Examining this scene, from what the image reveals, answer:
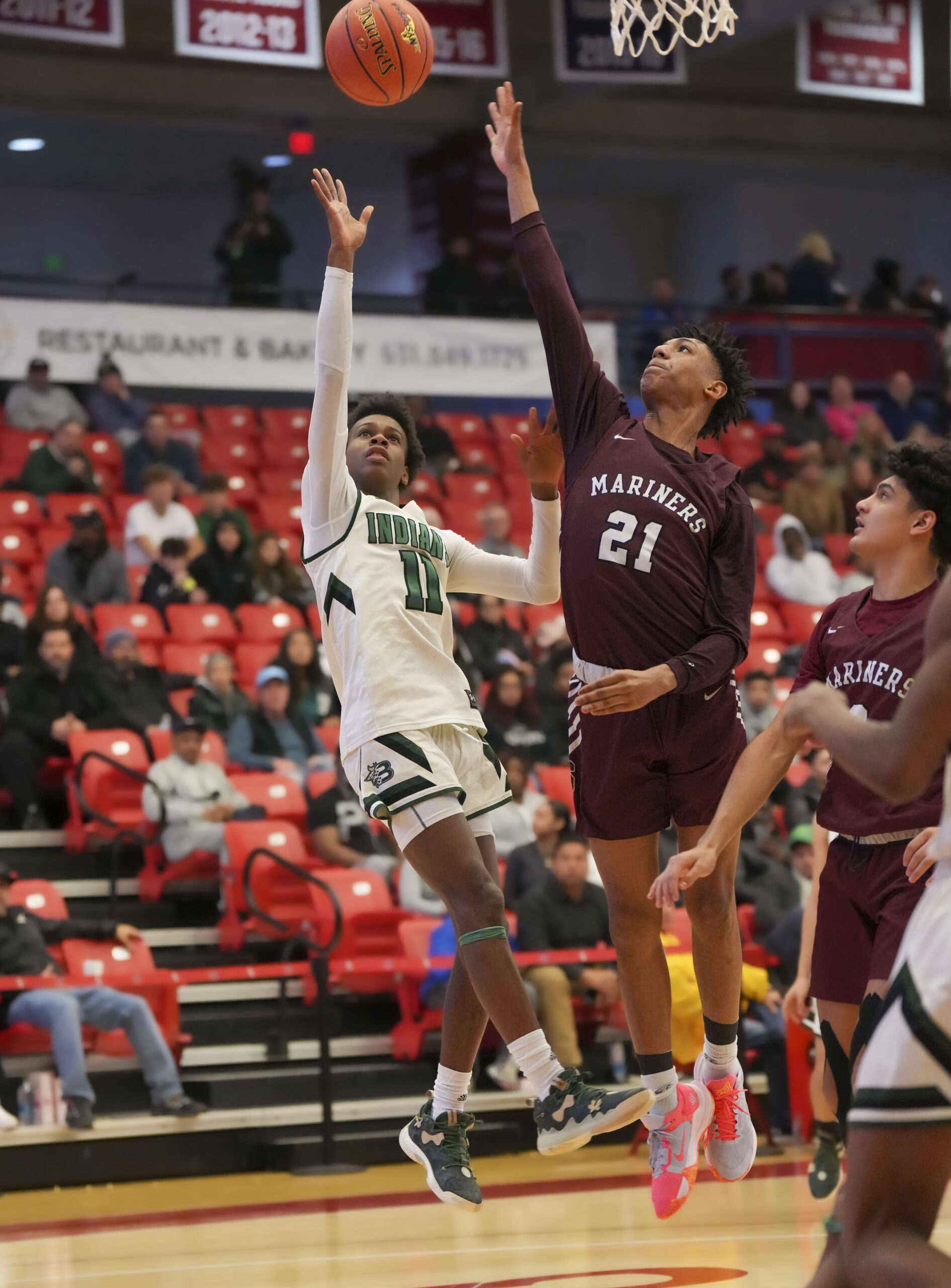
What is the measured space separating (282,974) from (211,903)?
4.76 feet

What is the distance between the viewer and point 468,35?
49.5 feet

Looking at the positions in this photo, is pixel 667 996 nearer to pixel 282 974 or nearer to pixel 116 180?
pixel 282 974

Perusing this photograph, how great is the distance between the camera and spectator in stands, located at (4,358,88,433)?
14781mm

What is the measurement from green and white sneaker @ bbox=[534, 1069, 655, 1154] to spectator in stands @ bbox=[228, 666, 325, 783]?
21.3 ft

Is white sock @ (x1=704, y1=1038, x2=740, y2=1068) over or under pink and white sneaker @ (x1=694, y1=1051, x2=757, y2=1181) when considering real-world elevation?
over

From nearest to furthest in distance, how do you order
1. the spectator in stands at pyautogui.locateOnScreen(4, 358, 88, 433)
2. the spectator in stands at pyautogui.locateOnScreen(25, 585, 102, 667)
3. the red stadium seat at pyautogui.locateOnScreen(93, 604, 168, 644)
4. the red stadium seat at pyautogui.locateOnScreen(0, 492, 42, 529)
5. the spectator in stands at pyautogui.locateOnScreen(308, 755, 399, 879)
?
1. the spectator in stands at pyautogui.locateOnScreen(308, 755, 399, 879)
2. the spectator in stands at pyautogui.locateOnScreen(25, 585, 102, 667)
3. the red stadium seat at pyautogui.locateOnScreen(93, 604, 168, 644)
4. the red stadium seat at pyautogui.locateOnScreen(0, 492, 42, 529)
5. the spectator in stands at pyautogui.locateOnScreen(4, 358, 88, 433)

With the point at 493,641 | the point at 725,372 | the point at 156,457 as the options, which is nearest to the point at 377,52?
the point at 725,372

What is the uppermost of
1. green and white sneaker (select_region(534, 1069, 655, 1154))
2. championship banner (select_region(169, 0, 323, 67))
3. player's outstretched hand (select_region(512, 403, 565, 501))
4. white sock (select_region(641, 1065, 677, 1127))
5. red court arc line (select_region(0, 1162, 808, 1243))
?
championship banner (select_region(169, 0, 323, 67))

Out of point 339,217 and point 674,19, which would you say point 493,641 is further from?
point 339,217

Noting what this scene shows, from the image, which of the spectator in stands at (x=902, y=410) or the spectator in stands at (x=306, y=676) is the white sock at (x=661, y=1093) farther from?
the spectator in stands at (x=902, y=410)

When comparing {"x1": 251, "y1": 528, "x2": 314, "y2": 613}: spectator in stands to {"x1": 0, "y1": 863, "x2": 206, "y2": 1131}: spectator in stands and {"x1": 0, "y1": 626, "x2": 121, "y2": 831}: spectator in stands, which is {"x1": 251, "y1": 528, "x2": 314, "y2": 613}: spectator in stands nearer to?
{"x1": 0, "y1": 626, "x2": 121, "y2": 831}: spectator in stands

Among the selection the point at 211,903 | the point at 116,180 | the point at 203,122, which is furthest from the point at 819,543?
the point at 116,180

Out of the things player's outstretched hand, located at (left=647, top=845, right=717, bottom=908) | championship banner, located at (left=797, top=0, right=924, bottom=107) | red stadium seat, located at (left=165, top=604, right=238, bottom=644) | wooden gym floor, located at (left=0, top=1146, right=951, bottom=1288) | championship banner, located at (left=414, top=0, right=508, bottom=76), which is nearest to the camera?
player's outstretched hand, located at (left=647, top=845, right=717, bottom=908)

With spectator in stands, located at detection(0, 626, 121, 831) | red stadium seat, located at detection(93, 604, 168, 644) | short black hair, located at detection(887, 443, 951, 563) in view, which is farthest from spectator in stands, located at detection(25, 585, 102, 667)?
short black hair, located at detection(887, 443, 951, 563)
